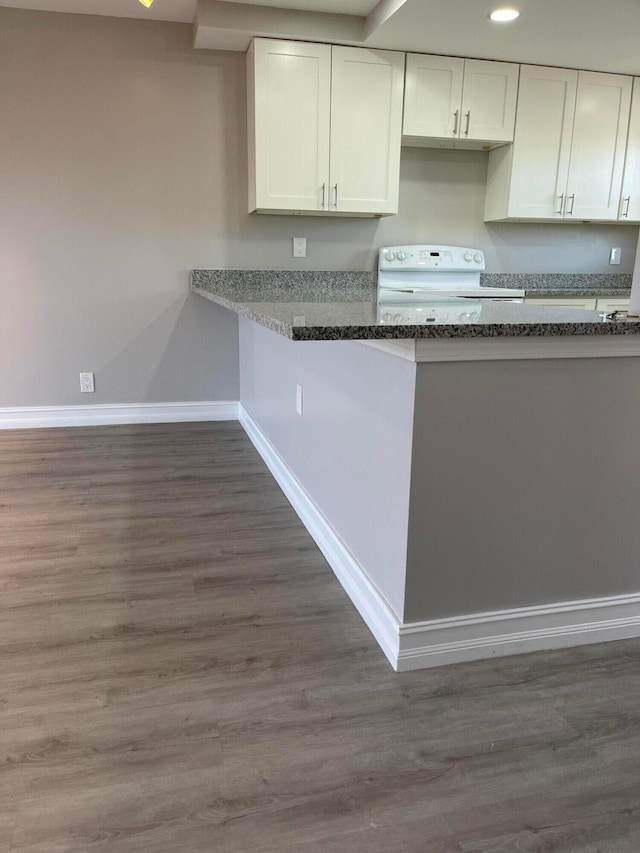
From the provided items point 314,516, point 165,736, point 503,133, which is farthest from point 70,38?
point 165,736

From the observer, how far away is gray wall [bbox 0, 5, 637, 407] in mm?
3498

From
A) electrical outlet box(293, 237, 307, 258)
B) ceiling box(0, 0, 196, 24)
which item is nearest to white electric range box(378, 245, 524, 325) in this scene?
electrical outlet box(293, 237, 307, 258)

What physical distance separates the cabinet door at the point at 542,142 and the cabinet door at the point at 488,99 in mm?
65

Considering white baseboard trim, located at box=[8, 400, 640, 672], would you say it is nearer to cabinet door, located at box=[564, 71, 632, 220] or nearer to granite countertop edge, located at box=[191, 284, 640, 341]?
granite countertop edge, located at box=[191, 284, 640, 341]

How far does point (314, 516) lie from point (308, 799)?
1252 mm

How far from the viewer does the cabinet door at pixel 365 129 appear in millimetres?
3416

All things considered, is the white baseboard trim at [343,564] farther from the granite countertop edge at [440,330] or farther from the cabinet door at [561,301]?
the cabinet door at [561,301]

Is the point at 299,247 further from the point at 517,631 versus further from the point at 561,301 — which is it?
the point at 517,631

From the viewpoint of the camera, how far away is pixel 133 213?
371 centimetres

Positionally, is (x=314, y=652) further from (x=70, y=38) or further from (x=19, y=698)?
(x=70, y=38)

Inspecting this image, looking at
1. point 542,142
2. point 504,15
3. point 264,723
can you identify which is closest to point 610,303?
point 542,142

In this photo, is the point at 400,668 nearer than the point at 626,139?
Yes

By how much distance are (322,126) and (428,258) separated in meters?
1.03

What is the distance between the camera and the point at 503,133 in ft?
12.2
